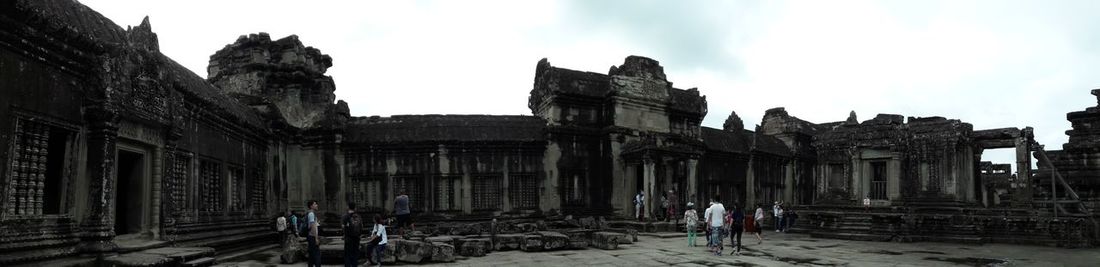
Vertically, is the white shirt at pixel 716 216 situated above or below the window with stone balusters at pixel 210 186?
below

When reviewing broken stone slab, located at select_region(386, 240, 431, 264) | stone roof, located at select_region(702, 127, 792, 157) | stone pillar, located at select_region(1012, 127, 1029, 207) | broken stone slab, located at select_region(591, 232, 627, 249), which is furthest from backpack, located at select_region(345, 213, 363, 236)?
stone pillar, located at select_region(1012, 127, 1029, 207)

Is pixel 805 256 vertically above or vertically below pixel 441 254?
below

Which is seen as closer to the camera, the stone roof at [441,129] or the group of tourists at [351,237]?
the group of tourists at [351,237]

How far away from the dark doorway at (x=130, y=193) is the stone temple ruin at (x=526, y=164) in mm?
22

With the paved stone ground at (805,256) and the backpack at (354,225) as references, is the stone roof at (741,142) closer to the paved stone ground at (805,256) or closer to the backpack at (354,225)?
the paved stone ground at (805,256)

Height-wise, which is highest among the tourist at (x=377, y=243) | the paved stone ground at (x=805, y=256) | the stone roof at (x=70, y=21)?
the stone roof at (x=70, y=21)

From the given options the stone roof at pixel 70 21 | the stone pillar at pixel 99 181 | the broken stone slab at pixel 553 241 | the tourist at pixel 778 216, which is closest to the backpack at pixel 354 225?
the stone pillar at pixel 99 181

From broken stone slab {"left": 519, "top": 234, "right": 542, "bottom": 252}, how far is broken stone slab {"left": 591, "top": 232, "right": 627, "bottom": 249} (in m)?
1.58

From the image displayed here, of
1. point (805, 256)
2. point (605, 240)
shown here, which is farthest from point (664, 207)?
point (805, 256)

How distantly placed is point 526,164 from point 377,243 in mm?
11210

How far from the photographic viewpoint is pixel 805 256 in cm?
1546

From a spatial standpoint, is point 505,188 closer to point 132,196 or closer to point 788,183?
point 132,196

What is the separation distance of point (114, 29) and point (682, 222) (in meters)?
17.3

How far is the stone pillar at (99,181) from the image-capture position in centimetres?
943
